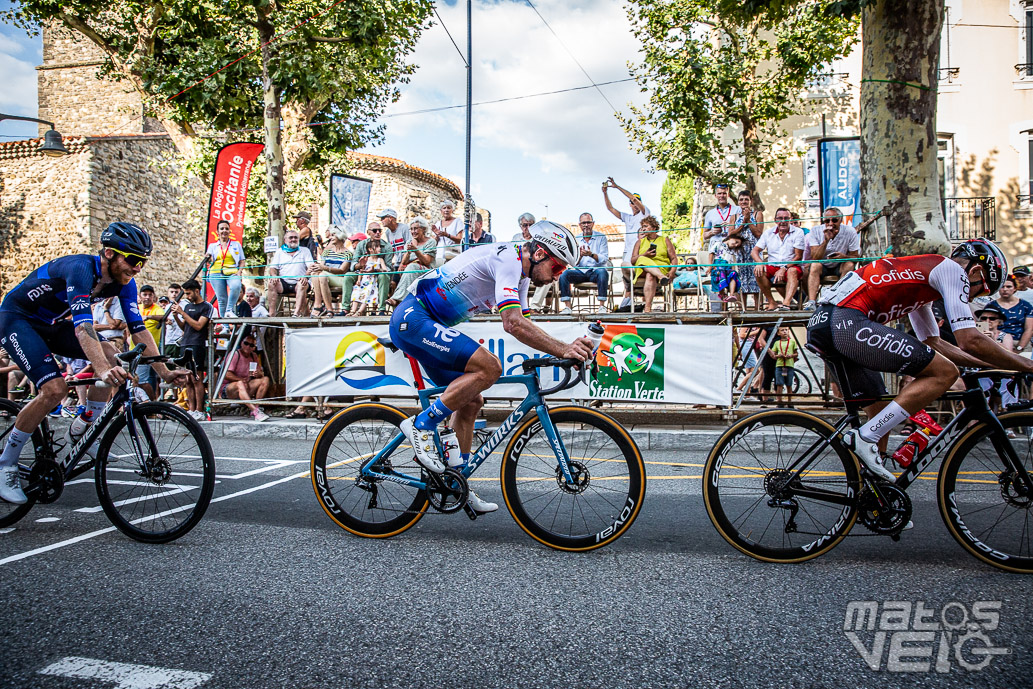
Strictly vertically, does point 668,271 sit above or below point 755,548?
above

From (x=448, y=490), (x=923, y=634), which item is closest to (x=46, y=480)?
(x=448, y=490)

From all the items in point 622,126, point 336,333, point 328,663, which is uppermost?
point 622,126

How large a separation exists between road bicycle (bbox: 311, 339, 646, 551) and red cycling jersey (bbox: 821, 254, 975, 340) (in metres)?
1.76

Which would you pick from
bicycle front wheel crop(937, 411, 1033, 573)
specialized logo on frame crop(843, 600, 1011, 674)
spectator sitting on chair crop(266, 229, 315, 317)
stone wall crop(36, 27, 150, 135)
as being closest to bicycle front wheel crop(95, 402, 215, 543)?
specialized logo on frame crop(843, 600, 1011, 674)

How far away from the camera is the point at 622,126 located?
67.8ft

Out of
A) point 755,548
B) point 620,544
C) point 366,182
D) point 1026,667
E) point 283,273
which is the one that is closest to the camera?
point 1026,667

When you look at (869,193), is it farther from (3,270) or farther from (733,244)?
(3,270)

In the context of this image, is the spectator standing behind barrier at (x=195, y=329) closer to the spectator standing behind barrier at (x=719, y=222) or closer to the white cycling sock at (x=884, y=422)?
the spectator standing behind barrier at (x=719, y=222)

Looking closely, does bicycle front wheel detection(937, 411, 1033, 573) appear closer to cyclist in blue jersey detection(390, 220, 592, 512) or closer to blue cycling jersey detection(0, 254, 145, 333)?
cyclist in blue jersey detection(390, 220, 592, 512)

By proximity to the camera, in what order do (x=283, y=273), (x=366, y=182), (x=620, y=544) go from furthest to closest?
1. (x=366, y=182)
2. (x=283, y=273)
3. (x=620, y=544)

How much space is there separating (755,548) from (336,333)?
7903mm

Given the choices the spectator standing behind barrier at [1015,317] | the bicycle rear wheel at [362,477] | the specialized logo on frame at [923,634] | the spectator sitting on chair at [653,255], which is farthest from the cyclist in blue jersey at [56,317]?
the spectator standing behind barrier at [1015,317]

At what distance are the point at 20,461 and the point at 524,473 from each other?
3.52m

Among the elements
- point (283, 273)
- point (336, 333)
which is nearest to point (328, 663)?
point (336, 333)
